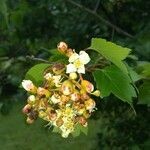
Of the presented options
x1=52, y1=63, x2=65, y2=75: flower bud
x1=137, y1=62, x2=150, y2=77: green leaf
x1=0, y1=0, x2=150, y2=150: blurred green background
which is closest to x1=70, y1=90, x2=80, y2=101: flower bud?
x1=52, y1=63, x2=65, y2=75: flower bud

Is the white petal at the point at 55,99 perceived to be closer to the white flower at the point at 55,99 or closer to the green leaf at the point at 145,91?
the white flower at the point at 55,99

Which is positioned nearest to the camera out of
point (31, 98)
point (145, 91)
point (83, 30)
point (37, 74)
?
point (31, 98)

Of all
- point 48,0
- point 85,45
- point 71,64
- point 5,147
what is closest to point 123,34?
point 85,45

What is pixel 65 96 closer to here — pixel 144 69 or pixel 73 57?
pixel 73 57

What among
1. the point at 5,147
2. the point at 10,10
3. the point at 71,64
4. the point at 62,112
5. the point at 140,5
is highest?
the point at 71,64

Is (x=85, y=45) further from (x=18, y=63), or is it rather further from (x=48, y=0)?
(x=18, y=63)

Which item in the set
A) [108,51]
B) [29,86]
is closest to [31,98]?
[29,86]
